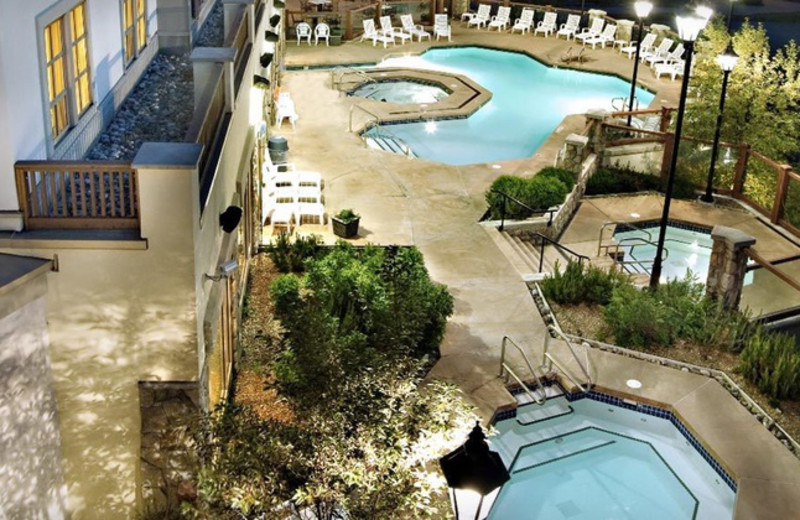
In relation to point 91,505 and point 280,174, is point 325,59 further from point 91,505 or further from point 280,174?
point 91,505

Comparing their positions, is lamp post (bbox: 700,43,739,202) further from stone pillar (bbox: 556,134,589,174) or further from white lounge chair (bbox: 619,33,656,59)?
white lounge chair (bbox: 619,33,656,59)

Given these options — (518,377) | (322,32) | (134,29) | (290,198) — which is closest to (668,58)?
(322,32)

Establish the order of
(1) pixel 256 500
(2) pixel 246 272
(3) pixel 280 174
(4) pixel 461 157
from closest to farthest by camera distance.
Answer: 1. (1) pixel 256 500
2. (2) pixel 246 272
3. (3) pixel 280 174
4. (4) pixel 461 157

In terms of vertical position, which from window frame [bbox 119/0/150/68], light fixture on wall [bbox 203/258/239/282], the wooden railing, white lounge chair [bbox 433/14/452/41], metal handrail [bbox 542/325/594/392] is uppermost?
window frame [bbox 119/0/150/68]

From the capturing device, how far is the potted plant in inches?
716

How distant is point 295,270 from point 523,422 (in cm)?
515

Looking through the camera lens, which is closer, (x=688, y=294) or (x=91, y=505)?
(x=91, y=505)

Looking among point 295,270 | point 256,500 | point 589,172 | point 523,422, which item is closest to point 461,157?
point 589,172

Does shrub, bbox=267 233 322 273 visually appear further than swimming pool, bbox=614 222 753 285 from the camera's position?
No

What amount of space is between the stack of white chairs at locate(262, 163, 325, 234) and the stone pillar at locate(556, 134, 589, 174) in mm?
5875

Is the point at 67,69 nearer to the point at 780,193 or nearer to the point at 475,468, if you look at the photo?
the point at 475,468

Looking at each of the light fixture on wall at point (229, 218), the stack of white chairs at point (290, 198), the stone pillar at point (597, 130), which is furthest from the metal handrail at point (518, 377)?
the stone pillar at point (597, 130)

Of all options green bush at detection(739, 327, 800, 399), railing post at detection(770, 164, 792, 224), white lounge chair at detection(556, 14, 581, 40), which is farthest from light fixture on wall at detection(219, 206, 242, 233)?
white lounge chair at detection(556, 14, 581, 40)

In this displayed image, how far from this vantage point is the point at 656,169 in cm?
2359
